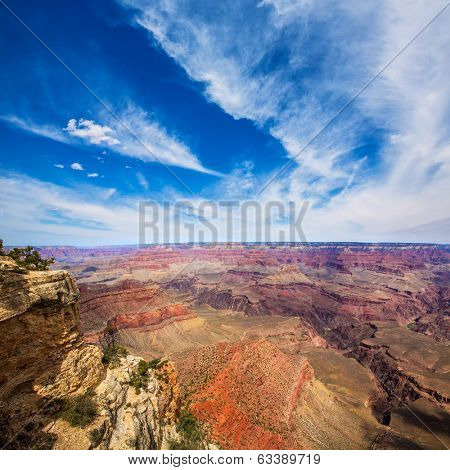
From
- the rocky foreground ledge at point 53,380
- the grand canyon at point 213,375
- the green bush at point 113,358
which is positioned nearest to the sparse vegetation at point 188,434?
the grand canyon at point 213,375

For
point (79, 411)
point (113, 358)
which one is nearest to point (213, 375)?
point (113, 358)

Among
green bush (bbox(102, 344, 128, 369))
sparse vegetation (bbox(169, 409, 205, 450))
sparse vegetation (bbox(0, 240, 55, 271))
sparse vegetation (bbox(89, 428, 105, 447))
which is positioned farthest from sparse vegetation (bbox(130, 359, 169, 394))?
sparse vegetation (bbox(0, 240, 55, 271))

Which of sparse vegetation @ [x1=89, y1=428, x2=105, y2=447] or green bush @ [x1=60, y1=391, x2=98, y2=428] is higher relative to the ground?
green bush @ [x1=60, y1=391, x2=98, y2=428]

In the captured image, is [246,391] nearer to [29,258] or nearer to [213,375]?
[213,375]

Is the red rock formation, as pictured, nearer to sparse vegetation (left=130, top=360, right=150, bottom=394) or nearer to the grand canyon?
the grand canyon

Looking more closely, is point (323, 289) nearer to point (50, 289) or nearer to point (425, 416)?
point (425, 416)

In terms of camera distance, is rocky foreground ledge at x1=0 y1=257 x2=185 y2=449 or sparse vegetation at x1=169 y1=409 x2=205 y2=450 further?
sparse vegetation at x1=169 y1=409 x2=205 y2=450
